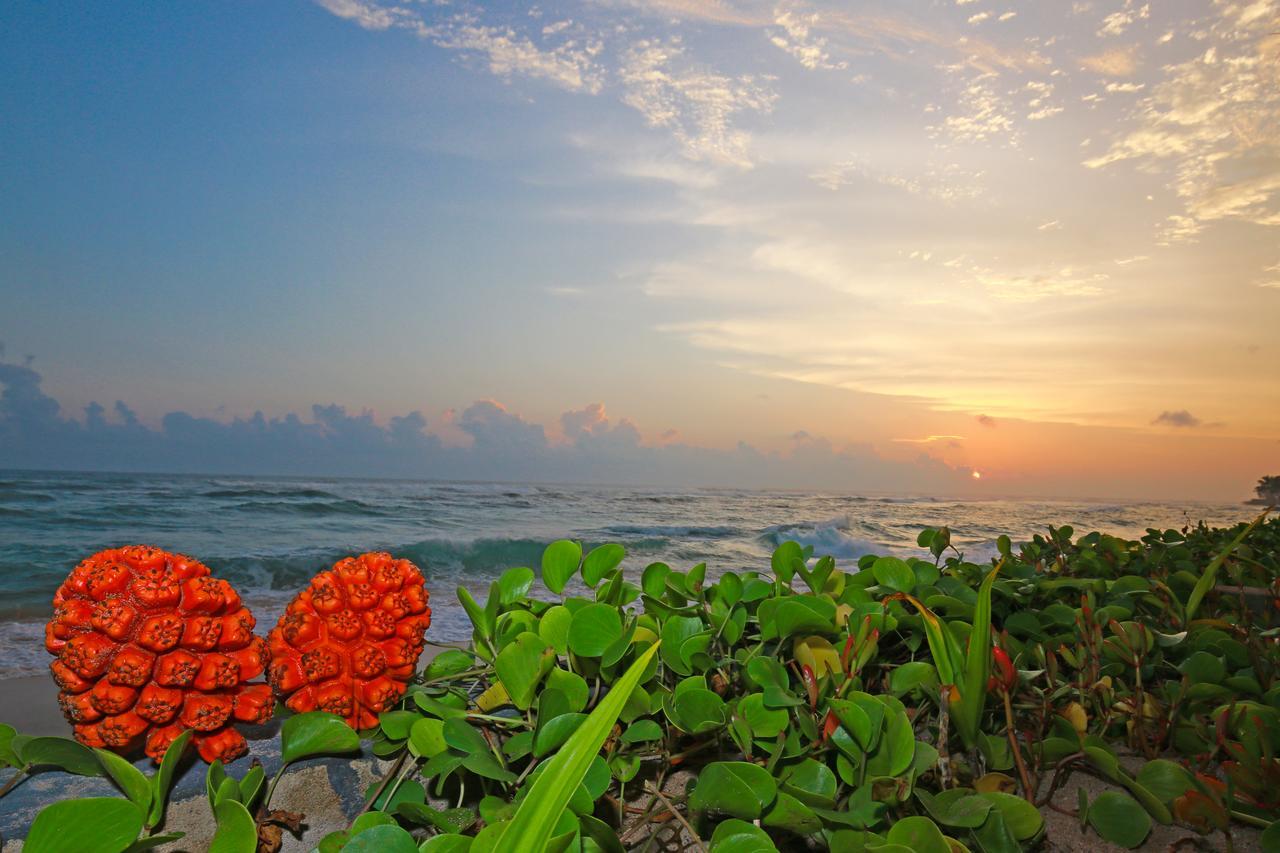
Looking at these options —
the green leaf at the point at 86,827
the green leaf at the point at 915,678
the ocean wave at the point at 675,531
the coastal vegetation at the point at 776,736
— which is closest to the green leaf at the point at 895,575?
the coastal vegetation at the point at 776,736

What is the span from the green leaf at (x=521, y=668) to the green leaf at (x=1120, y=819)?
34.9 inches

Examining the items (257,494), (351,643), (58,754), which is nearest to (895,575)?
(351,643)

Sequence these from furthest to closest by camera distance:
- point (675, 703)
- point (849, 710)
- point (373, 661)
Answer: point (373, 661), point (675, 703), point (849, 710)

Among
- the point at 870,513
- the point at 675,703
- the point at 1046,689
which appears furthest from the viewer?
the point at 870,513

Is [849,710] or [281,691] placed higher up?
[849,710]

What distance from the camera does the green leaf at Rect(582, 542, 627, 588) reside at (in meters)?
1.42

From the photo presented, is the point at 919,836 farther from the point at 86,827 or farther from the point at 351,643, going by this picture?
the point at 351,643

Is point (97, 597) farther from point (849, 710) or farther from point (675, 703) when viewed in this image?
point (849, 710)

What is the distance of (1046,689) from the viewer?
141cm

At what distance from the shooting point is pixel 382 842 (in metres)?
0.73

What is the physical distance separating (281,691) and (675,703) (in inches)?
28.5

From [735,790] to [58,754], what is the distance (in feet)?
3.28

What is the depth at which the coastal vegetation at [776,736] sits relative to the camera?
2.69 feet

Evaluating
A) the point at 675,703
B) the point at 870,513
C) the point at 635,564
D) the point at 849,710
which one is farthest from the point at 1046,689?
the point at 870,513
